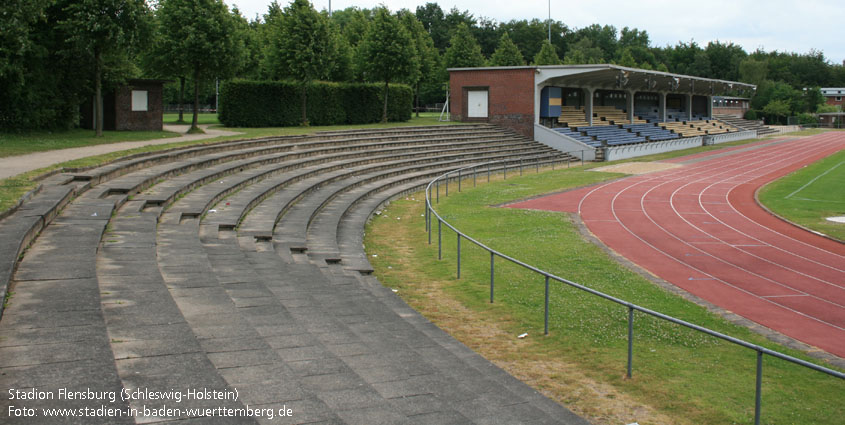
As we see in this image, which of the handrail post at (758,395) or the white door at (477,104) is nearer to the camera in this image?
the handrail post at (758,395)

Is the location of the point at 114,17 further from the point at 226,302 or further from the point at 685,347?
the point at 685,347

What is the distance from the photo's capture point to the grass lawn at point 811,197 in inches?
908

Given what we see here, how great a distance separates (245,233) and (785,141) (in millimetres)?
69685

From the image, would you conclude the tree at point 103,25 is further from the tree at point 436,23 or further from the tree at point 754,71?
the tree at point 754,71

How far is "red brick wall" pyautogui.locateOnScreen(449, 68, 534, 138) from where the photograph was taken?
4919 cm

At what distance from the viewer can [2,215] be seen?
11.5 m

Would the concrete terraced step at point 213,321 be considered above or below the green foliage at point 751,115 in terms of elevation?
below

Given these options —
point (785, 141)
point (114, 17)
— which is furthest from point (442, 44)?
point (114, 17)

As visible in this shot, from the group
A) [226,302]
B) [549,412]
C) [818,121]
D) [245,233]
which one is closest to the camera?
[549,412]

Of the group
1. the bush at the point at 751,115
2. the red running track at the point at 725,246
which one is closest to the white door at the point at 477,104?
the red running track at the point at 725,246

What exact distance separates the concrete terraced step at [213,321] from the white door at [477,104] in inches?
1348

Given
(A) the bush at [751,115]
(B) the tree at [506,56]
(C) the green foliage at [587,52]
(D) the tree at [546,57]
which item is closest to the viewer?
(B) the tree at [506,56]

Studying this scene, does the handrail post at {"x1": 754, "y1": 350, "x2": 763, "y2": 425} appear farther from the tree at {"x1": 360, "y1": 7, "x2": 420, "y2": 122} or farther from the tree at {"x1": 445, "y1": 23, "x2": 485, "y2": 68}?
the tree at {"x1": 445, "y1": 23, "x2": 485, "y2": 68}

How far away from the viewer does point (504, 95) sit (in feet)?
164
